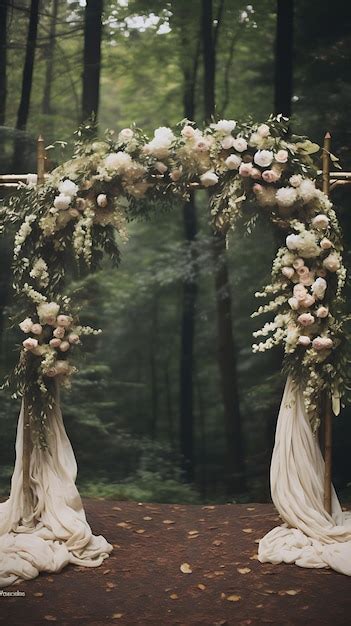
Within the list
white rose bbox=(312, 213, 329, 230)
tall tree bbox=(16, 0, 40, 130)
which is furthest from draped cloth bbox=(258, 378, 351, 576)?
tall tree bbox=(16, 0, 40, 130)

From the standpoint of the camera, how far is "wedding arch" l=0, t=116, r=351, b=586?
5730mm

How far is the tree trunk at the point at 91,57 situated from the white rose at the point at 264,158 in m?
4.53

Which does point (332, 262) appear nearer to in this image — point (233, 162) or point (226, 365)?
point (233, 162)

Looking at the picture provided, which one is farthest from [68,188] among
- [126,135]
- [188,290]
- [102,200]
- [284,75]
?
[188,290]

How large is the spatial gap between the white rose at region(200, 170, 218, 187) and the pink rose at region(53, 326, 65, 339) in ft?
4.54

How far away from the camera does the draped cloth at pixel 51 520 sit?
5.51 metres

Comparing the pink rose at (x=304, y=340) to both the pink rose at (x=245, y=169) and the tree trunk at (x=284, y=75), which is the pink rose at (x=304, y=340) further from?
the tree trunk at (x=284, y=75)

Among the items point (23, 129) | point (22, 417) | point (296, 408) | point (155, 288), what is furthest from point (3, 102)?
point (296, 408)

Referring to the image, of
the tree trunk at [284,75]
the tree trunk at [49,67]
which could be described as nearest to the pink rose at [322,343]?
the tree trunk at [284,75]

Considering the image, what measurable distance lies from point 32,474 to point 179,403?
18.9 ft

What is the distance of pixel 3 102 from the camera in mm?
10055

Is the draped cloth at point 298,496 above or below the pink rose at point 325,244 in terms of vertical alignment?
below

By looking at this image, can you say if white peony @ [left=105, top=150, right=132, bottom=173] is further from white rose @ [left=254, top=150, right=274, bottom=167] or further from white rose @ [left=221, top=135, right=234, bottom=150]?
white rose @ [left=254, top=150, right=274, bottom=167]

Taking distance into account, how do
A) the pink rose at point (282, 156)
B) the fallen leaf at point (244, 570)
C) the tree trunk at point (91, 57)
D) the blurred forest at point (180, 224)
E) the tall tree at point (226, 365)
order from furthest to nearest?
1. the tall tree at point (226, 365)
2. the tree trunk at point (91, 57)
3. the blurred forest at point (180, 224)
4. the pink rose at point (282, 156)
5. the fallen leaf at point (244, 570)
